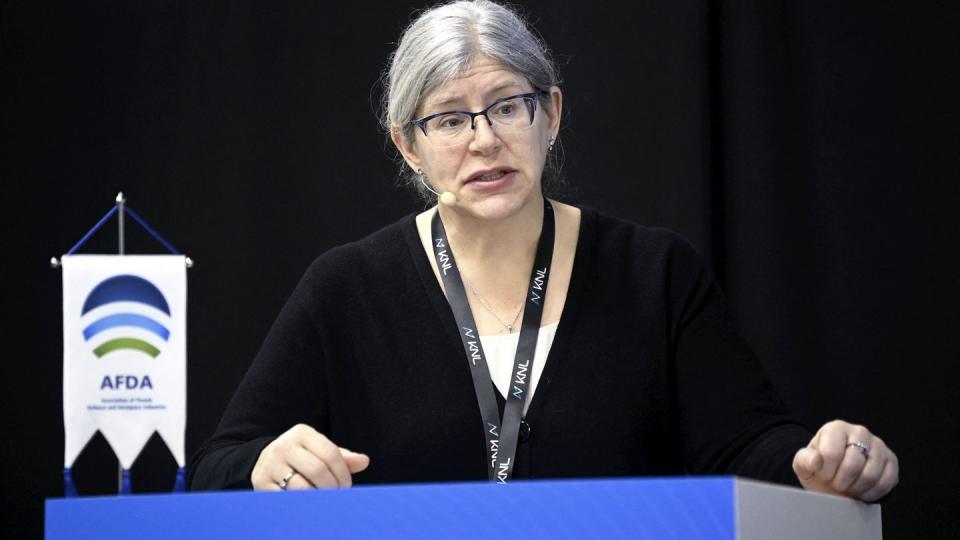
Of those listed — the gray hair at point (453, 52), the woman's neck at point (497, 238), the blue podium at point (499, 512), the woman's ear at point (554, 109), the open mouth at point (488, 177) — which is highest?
the gray hair at point (453, 52)

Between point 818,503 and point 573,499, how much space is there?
1.00 feet

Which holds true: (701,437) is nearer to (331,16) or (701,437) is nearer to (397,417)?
(397,417)

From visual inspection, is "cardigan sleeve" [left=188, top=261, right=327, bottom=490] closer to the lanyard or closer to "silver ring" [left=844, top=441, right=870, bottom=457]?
the lanyard

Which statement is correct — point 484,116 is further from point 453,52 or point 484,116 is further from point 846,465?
point 846,465

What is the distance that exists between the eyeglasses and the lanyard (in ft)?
0.67

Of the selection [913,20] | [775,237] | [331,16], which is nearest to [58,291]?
[331,16]

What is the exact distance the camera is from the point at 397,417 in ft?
6.36

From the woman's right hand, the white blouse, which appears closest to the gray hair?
the white blouse

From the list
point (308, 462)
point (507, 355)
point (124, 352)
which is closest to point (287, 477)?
point (308, 462)

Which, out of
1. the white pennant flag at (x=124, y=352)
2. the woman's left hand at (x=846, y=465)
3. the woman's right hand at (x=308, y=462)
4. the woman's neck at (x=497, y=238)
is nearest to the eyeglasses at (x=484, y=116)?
the woman's neck at (x=497, y=238)

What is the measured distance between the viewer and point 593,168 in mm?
2852

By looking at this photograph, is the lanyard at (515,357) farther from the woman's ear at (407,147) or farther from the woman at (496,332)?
the woman's ear at (407,147)

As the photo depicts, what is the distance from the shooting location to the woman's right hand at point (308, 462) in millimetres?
1406

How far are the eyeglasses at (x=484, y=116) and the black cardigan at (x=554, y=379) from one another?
0.73 ft
